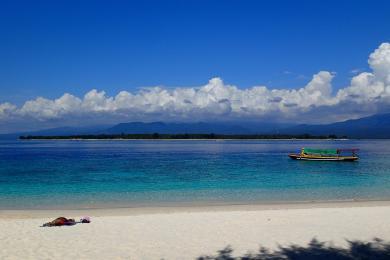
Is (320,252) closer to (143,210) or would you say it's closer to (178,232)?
(178,232)

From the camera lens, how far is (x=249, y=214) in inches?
717

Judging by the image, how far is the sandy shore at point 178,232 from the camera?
39.4 ft

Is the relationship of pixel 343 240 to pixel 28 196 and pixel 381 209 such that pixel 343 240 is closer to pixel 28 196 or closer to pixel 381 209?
pixel 381 209

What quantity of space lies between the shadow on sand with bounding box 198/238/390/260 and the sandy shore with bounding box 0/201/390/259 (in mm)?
386

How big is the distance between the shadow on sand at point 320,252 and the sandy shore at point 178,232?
0.39 metres

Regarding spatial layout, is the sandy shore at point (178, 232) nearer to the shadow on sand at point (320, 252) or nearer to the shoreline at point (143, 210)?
the shoreline at point (143, 210)

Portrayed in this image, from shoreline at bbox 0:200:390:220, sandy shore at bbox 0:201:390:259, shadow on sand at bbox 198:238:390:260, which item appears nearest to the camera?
shadow on sand at bbox 198:238:390:260

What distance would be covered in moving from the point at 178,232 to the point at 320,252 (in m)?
4.98

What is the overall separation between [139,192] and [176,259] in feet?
61.5

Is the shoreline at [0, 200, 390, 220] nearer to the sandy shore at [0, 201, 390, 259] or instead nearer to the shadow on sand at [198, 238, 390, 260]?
the sandy shore at [0, 201, 390, 259]

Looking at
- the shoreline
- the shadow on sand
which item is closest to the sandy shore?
the shoreline

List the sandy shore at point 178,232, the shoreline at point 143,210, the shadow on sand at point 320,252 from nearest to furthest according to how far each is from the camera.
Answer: the shadow on sand at point 320,252
the sandy shore at point 178,232
the shoreline at point 143,210

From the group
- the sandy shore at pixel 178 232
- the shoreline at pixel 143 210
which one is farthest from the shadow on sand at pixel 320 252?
the shoreline at pixel 143 210

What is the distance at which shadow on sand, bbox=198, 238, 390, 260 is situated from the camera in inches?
448
